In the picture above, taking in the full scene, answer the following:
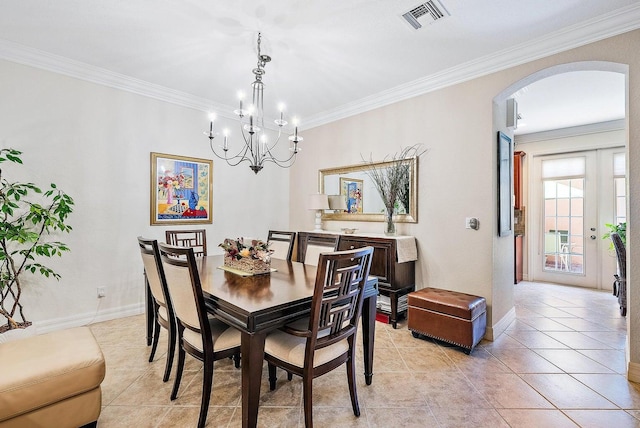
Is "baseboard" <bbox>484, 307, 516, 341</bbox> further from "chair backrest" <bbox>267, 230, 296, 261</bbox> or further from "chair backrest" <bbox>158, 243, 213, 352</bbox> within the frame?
"chair backrest" <bbox>158, 243, 213, 352</bbox>

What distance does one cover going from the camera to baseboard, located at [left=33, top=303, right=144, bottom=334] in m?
3.03

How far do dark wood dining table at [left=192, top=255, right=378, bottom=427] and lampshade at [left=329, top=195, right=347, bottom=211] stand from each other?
213cm

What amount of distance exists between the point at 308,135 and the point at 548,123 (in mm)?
3865

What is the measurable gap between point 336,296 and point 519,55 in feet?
9.19

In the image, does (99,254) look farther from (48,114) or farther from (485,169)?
(485,169)

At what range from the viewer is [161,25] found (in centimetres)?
246

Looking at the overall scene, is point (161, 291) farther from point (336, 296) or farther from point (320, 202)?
point (320, 202)

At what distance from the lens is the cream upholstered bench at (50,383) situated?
1.43 metres

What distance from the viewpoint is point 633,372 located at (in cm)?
225

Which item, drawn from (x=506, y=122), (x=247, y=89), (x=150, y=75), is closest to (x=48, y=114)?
(x=150, y=75)

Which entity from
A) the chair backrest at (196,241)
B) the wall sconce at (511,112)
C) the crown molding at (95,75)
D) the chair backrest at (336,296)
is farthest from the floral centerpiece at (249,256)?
the wall sconce at (511,112)

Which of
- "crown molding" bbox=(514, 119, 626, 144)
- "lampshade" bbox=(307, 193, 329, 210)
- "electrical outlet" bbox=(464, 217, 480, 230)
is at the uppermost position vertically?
"crown molding" bbox=(514, 119, 626, 144)

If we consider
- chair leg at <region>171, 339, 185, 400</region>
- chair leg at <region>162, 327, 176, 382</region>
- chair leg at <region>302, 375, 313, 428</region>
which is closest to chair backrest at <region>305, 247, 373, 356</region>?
chair leg at <region>302, 375, 313, 428</region>

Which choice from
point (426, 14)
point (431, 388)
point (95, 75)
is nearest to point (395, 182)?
point (426, 14)
